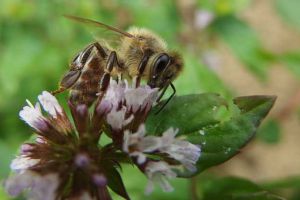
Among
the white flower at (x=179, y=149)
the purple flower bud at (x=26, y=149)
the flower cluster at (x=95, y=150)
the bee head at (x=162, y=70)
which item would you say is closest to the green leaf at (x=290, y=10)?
the bee head at (x=162, y=70)

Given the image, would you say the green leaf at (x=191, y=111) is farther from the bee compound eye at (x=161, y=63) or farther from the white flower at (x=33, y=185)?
the white flower at (x=33, y=185)

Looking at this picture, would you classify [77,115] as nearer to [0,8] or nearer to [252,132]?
[252,132]

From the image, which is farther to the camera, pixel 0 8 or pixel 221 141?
pixel 0 8

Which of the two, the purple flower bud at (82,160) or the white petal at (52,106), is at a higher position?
the white petal at (52,106)

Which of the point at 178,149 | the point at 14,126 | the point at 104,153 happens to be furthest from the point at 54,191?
the point at 14,126

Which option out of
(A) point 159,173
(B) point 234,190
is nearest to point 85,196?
(A) point 159,173

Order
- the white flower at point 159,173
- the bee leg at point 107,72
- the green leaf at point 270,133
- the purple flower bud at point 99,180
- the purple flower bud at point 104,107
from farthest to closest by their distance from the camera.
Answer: the green leaf at point 270,133, the bee leg at point 107,72, the purple flower bud at point 104,107, the white flower at point 159,173, the purple flower bud at point 99,180
